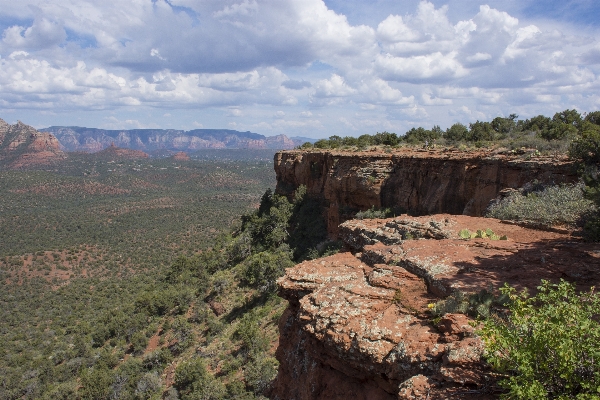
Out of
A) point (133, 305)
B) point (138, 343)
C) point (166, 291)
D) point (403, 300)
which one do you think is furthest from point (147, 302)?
point (403, 300)

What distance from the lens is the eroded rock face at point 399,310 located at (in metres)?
5.36

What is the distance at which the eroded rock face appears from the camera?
5357 mm

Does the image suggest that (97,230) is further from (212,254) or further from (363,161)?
(363,161)

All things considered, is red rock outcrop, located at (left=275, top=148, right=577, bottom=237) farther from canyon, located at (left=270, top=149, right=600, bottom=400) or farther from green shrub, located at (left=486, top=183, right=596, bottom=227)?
canyon, located at (left=270, top=149, right=600, bottom=400)

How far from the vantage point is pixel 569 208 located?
41.2 feet

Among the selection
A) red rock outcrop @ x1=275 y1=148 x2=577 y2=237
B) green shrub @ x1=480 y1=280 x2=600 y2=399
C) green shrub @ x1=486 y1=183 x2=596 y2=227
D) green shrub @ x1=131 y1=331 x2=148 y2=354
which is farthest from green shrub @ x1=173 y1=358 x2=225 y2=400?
green shrub @ x1=480 y1=280 x2=600 y2=399

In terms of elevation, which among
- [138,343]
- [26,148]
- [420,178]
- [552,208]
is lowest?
[138,343]

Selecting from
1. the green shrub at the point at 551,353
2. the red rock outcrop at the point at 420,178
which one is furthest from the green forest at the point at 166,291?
the green shrub at the point at 551,353

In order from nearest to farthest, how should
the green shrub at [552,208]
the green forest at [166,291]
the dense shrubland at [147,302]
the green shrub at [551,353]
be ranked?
the green shrub at [551,353], the green shrub at [552,208], the green forest at [166,291], the dense shrubland at [147,302]

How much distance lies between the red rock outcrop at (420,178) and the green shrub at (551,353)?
1404 cm

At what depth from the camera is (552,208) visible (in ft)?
41.7

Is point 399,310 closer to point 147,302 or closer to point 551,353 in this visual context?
point 551,353

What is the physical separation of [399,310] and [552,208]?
9.00 m

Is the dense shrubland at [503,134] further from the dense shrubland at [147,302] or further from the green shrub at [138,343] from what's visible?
the green shrub at [138,343]
